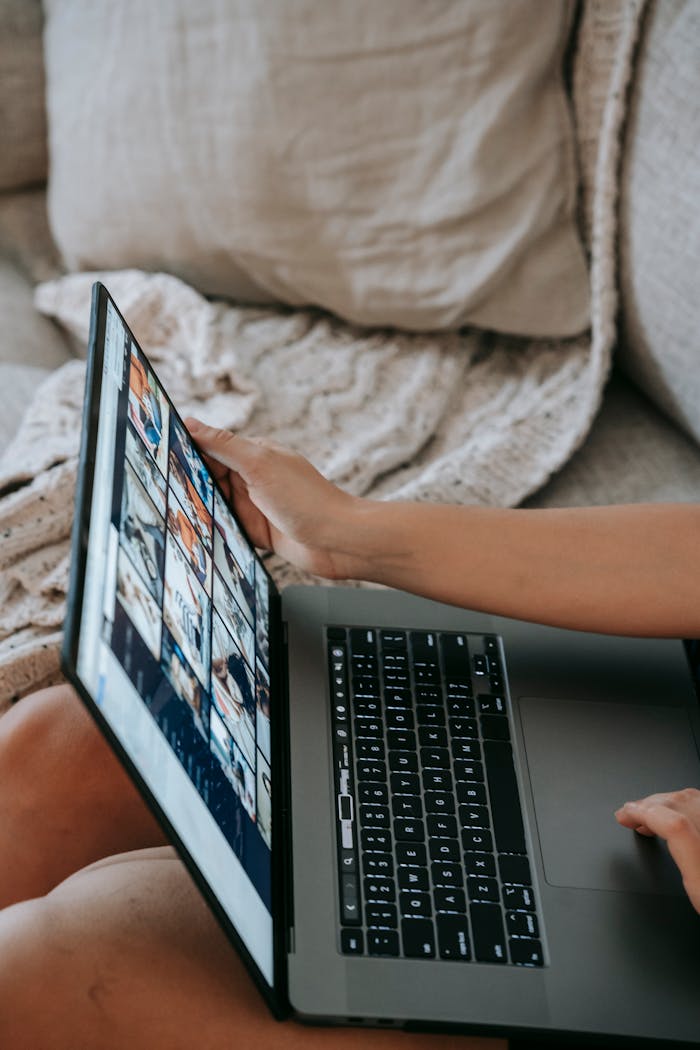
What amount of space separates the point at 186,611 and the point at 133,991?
0.24 meters

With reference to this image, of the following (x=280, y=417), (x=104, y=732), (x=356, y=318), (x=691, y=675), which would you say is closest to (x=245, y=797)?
(x=104, y=732)

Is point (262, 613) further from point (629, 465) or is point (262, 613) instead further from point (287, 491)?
point (629, 465)

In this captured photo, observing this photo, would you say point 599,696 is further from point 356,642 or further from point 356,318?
point 356,318

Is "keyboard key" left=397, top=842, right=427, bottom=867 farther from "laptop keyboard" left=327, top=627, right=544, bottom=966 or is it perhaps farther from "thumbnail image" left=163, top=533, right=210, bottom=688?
"thumbnail image" left=163, top=533, right=210, bottom=688

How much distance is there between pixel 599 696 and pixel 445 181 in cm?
63

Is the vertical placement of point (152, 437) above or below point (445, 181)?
above

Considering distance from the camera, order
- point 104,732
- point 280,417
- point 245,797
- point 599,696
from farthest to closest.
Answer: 1. point 280,417
2. point 599,696
3. point 245,797
4. point 104,732

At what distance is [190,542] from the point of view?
705 millimetres

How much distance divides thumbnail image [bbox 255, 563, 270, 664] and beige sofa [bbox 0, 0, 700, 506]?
0.38 metres

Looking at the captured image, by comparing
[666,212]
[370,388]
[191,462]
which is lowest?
[370,388]

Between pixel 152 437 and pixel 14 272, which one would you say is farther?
pixel 14 272

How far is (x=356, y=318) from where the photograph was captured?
1.24 metres

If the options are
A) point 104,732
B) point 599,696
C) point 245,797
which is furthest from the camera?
point 599,696

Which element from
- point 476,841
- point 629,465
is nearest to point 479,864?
point 476,841
